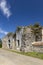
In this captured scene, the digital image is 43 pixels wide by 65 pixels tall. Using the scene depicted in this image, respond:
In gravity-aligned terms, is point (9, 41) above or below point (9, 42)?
above

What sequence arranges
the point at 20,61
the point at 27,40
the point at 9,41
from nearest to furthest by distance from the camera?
the point at 20,61 < the point at 27,40 < the point at 9,41

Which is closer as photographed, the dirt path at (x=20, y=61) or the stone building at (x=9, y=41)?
the dirt path at (x=20, y=61)

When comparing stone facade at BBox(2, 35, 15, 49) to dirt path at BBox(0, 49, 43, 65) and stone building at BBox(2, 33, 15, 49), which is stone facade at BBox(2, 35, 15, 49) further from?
dirt path at BBox(0, 49, 43, 65)

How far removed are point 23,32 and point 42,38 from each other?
12.2 feet

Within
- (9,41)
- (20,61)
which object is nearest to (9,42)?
(9,41)

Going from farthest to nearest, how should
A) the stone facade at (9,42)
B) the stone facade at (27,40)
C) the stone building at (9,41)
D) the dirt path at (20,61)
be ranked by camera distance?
→ the stone facade at (9,42) → the stone building at (9,41) → the stone facade at (27,40) → the dirt path at (20,61)

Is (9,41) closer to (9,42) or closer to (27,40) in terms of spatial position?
(9,42)

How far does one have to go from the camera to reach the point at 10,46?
28.7 metres

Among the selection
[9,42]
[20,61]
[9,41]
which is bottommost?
[20,61]

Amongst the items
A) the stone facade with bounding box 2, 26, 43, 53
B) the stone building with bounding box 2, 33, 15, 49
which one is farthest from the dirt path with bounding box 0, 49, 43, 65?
the stone building with bounding box 2, 33, 15, 49

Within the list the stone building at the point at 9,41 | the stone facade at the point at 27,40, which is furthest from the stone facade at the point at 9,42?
the stone facade at the point at 27,40

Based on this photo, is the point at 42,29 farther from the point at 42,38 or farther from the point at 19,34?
the point at 19,34

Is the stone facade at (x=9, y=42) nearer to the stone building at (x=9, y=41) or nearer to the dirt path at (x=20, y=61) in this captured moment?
the stone building at (x=9, y=41)

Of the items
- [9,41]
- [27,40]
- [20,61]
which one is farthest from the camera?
[9,41]
